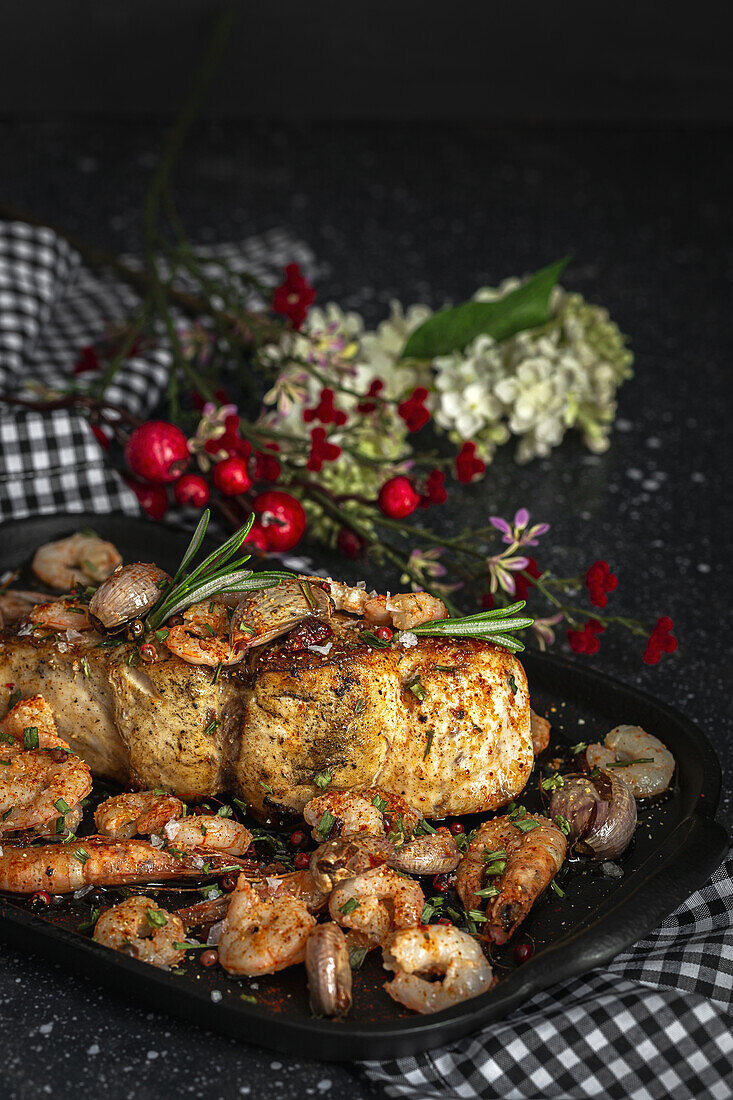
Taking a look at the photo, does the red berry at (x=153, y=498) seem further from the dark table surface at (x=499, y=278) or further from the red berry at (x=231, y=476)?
the dark table surface at (x=499, y=278)

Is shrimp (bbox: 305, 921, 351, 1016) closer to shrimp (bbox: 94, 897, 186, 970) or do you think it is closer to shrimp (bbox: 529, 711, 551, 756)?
shrimp (bbox: 94, 897, 186, 970)

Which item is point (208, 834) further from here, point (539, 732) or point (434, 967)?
point (539, 732)

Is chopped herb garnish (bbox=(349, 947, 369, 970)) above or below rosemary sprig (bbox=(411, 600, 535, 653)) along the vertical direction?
below

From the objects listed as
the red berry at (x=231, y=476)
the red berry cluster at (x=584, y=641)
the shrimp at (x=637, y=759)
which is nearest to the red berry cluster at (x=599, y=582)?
the red berry cluster at (x=584, y=641)

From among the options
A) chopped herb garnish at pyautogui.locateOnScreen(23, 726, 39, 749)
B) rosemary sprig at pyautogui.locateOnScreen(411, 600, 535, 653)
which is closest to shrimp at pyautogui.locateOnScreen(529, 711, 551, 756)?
rosemary sprig at pyautogui.locateOnScreen(411, 600, 535, 653)

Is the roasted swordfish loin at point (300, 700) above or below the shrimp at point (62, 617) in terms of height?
below

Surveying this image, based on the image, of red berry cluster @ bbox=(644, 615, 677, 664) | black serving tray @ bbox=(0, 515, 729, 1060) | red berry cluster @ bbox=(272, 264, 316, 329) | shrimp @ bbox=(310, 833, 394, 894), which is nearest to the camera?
black serving tray @ bbox=(0, 515, 729, 1060)
